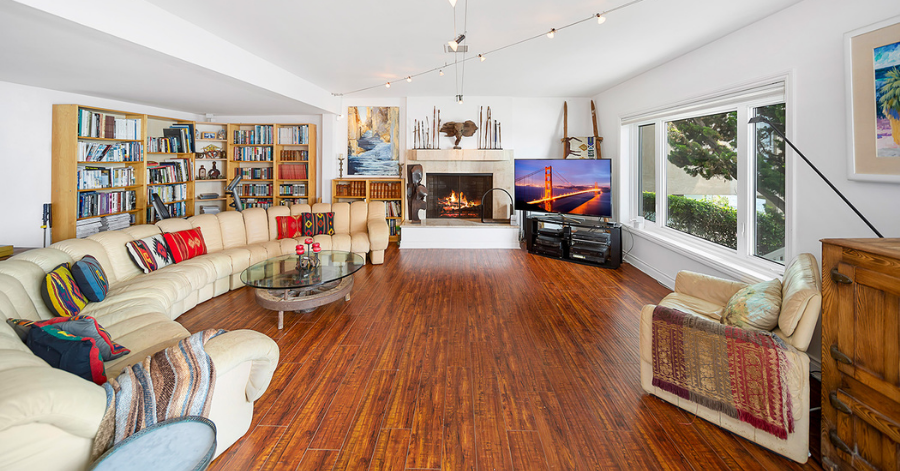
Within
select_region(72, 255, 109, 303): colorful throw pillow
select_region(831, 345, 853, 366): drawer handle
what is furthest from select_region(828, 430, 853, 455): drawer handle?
select_region(72, 255, 109, 303): colorful throw pillow

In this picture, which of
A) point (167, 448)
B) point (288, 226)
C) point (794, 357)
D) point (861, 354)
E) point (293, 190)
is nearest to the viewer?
point (167, 448)

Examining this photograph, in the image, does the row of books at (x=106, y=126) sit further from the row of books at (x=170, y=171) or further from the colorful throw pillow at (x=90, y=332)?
the colorful throw pillow at (x=90, y=332)

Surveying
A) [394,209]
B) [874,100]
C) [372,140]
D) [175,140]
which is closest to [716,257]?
[874,100]

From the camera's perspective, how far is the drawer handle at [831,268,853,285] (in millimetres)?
1740

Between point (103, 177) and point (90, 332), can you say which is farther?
point (103, 177)

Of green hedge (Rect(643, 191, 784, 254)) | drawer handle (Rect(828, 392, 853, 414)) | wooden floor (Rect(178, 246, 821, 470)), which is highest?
green hedge (Rect(643, 191, 784, 254))

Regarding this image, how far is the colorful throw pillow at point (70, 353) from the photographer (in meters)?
1.71

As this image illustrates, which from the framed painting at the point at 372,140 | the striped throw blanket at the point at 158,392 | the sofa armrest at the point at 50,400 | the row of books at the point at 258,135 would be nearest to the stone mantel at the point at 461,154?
the framed painting at the point at 372,140

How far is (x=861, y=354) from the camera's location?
5.57ft

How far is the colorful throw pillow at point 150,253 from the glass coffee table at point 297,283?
2.77 ft

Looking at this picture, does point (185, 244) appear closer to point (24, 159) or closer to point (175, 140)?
point (24, 159)

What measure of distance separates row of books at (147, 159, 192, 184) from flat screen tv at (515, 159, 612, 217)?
558 centimetres

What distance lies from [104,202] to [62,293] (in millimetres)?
3393

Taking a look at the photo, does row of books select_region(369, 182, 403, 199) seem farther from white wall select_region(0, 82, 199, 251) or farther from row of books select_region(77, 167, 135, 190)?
white wall select_region(0, 82, 199, 251)
